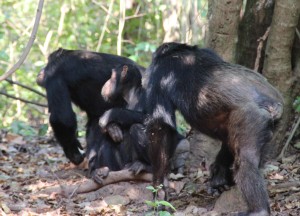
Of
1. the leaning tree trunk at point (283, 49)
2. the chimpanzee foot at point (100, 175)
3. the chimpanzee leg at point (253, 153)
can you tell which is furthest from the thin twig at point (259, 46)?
the chimpanzee foot at point (100, 175)

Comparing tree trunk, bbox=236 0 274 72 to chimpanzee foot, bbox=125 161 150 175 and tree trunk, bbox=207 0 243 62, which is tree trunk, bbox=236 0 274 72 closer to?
tree trunk, bbox=207 0 243 62

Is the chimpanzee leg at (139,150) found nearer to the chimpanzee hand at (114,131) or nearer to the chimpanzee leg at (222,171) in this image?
the chimpanzee hand at (114,131)

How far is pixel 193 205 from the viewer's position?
207 inches

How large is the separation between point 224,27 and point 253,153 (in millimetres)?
1944

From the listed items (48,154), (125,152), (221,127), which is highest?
(221,127)

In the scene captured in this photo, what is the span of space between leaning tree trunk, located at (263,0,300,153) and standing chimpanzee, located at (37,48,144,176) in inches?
63.4

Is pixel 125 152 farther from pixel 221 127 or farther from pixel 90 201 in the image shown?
pixel 221 127

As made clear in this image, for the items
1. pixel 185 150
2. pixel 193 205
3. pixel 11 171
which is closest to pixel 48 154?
pixel 11 171

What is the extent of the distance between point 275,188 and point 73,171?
9.35 ft

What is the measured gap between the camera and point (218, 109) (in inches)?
184

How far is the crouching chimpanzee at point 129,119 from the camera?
6.06 m

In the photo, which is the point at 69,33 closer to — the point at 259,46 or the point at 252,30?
the point at 252,30

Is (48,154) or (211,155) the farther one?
(48,154)

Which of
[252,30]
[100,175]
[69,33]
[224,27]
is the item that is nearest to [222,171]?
[100,175]
